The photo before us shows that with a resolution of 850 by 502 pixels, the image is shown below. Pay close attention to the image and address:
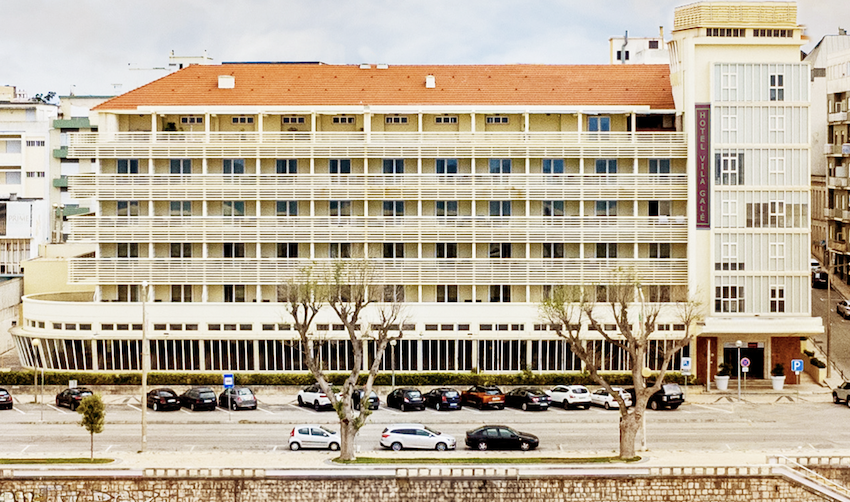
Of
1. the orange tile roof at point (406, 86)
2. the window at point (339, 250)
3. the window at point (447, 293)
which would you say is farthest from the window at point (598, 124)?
the window at point (339, 250)

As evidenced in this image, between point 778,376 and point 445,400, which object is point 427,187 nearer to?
point 445,400

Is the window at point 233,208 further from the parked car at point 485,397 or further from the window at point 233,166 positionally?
the parked car at point 485,397

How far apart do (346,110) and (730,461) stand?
38.9 metres

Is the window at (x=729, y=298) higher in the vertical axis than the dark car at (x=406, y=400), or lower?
higher

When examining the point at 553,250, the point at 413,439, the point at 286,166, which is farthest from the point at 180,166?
the point at 413,439

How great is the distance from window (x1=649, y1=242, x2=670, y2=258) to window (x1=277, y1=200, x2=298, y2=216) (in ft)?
74.3

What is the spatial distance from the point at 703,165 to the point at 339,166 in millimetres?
22740

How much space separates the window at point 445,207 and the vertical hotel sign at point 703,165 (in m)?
15.2

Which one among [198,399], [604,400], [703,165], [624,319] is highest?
[703,165]

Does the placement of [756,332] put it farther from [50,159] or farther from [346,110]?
[50,159]

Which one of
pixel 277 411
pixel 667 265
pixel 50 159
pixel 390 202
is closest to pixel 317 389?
pixel 277 411

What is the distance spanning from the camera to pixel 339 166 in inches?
3684

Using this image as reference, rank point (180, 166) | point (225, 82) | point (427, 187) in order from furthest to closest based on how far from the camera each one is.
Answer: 1. point (225, 82)
2. point (180, 166)
3. point (427, 187)

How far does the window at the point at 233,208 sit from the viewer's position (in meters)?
93.7
